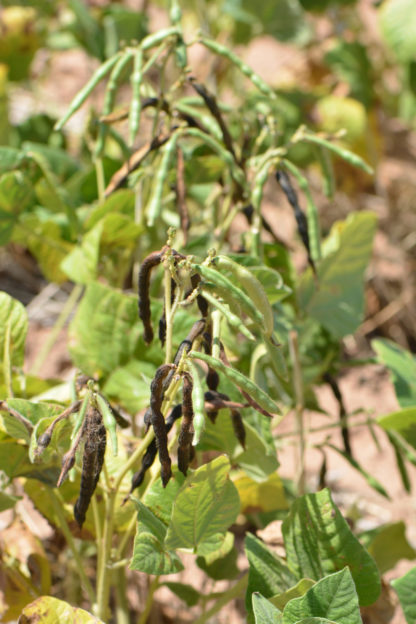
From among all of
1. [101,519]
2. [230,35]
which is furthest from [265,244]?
[230,35]

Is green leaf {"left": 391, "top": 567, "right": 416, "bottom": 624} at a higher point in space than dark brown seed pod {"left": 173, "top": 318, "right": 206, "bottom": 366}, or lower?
lower

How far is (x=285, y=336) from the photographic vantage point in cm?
89

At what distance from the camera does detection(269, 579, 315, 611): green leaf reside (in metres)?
0.63

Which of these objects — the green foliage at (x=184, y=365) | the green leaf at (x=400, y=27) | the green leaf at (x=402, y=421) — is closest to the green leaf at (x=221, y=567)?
the green foliage at (x=184, y=365)

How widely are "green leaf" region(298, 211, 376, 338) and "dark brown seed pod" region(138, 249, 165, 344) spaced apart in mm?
391

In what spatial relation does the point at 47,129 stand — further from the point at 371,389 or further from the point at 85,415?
→ the point at 85,415

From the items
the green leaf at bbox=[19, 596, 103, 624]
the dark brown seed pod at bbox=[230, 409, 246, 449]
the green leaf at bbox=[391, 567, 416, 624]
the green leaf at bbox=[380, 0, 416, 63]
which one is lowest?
the green leaf at bbox=[391, 567, 416, 624]

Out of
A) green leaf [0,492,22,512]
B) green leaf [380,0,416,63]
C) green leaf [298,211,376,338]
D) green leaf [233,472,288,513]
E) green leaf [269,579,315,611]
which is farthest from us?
green leaf [380,0,416,63]

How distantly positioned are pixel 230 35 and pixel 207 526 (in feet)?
5.28

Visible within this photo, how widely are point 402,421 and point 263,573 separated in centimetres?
24

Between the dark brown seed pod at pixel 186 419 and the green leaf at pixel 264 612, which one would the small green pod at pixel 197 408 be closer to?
the dark brown seed pod at pixel 186 419

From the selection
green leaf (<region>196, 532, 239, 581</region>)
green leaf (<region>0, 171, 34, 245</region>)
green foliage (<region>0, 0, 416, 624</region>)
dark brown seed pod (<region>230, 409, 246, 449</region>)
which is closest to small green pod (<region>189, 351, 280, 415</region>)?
green foliage (<region>0, 0, 416, 624</region>)

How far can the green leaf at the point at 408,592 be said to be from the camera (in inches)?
26.1

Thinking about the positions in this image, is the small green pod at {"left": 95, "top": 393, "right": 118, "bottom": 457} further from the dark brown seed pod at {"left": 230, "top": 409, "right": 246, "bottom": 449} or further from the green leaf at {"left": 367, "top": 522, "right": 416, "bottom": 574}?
the green leaf at {"left": 367, "top": 522, "right": 416, "bottom": 574}
